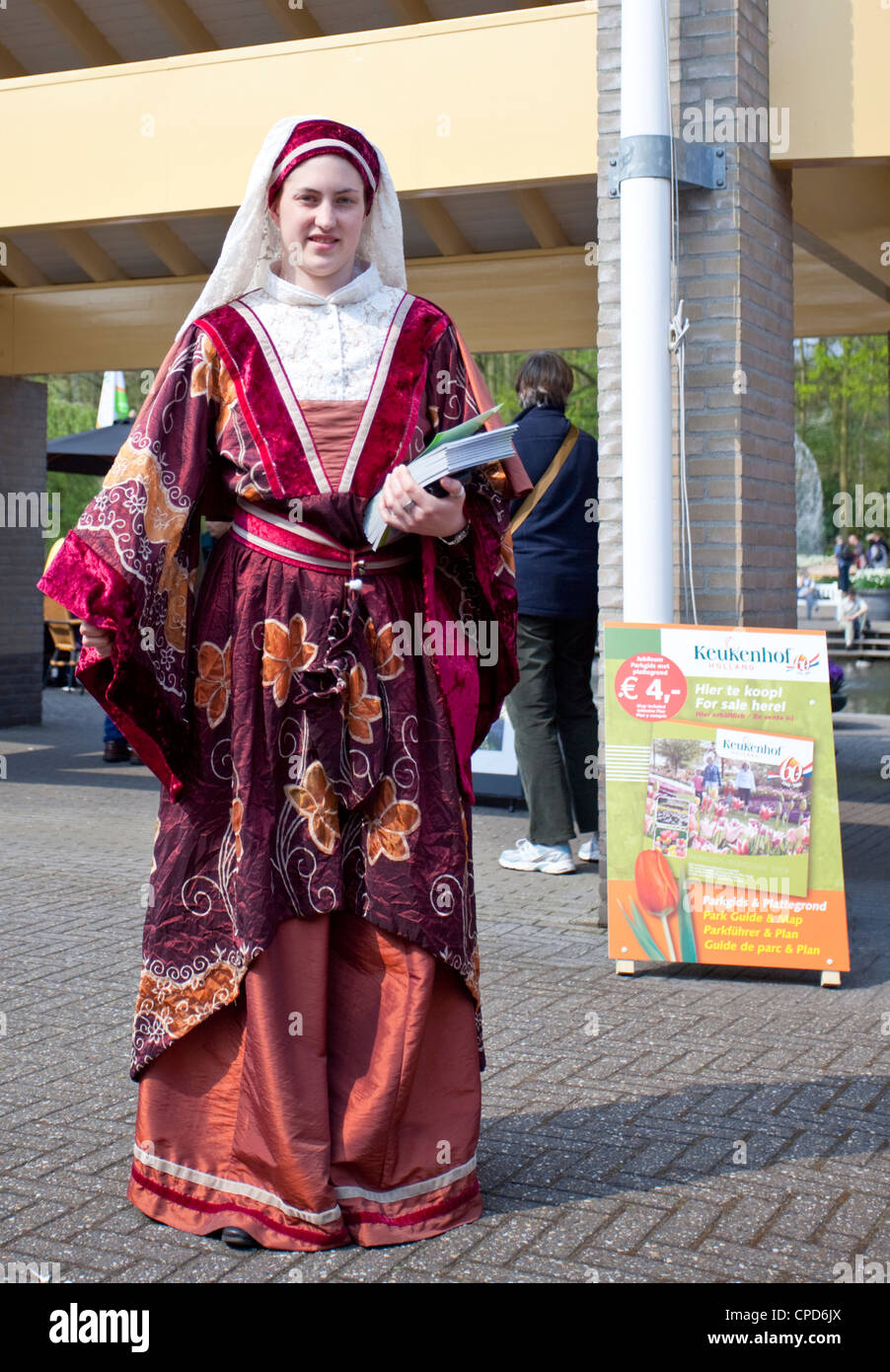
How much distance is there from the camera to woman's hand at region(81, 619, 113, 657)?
3.04m

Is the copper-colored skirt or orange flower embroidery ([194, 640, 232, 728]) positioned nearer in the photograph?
the copper-colored skirt

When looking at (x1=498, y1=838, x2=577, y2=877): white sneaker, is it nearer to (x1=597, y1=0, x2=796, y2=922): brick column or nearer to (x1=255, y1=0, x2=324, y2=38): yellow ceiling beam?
(x1=597, y1=0, x2=796, y2=922): brick column

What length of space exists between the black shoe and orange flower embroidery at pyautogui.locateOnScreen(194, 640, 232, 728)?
1.01 meters

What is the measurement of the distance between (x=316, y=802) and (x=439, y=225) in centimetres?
787

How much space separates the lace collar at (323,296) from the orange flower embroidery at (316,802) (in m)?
0.95

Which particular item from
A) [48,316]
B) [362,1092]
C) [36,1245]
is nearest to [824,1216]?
[362,1092]

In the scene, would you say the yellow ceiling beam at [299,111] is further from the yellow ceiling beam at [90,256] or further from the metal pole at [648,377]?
the yellow ceiling beam at [90,256]

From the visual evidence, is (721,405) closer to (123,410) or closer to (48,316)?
(48,316)

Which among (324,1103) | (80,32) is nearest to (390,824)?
(324,1103)

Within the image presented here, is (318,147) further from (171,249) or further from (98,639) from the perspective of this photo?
(171,249)

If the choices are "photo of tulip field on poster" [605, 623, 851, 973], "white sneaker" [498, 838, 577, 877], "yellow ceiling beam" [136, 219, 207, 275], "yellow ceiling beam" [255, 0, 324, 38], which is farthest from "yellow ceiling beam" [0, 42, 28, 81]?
"photo of tulip field on poster" [605, 623, 851, 973]

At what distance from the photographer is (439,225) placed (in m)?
10.3

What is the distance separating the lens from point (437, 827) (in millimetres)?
3225

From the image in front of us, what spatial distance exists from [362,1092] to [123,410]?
24506mm
